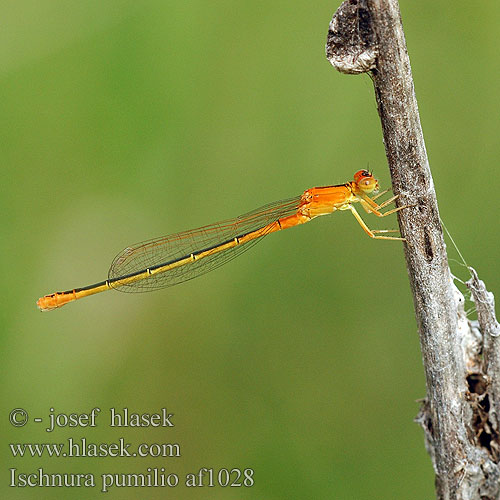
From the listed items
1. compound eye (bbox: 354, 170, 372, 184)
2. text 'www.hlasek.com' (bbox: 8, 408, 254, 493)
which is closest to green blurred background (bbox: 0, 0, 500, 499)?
text 'www.hlasek.com' (bbox: 8, 408, 254, 493)

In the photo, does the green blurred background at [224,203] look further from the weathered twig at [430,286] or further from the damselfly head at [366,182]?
the weathered twig at [430,286]

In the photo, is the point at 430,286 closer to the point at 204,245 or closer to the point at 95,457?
the point at 204,245

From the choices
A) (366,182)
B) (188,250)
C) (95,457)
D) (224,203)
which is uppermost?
(224,203)

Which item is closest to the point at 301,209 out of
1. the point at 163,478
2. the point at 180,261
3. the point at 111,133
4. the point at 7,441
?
the point at 180,261

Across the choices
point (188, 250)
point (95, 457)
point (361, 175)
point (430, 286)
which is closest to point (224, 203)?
point (188, 250)

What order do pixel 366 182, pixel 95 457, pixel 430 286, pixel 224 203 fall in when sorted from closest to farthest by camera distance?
pixel 430 286 → pixel 366 182 → pixel 95 457 → pixel 224 203

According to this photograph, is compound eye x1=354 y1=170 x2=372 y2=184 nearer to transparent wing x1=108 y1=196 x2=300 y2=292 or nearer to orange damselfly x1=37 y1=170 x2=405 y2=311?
orange damselfly x1=37 y1=170 x2=405 y2=311

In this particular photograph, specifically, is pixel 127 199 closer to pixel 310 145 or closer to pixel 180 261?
pixel 180 261
